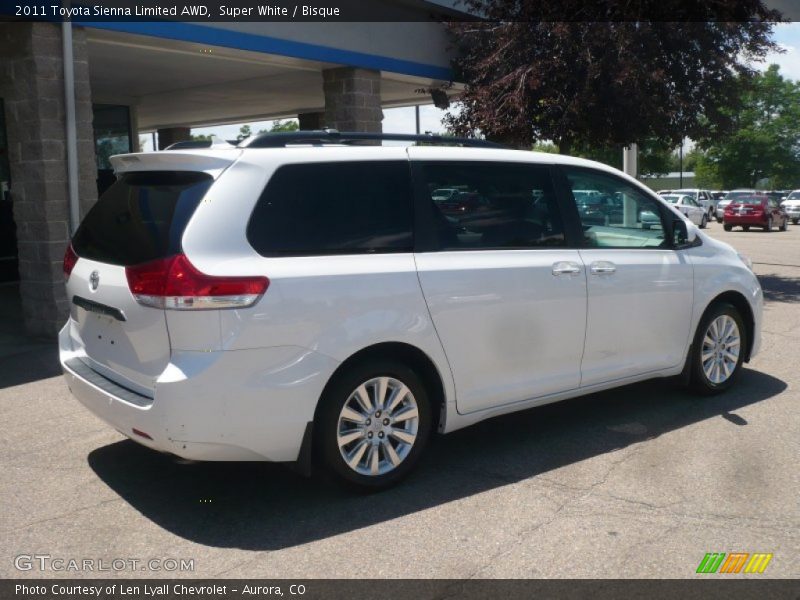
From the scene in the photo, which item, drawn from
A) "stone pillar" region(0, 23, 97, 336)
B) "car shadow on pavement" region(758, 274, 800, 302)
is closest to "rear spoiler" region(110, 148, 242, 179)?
"stone pillar" region(0, 23, 97, 336)

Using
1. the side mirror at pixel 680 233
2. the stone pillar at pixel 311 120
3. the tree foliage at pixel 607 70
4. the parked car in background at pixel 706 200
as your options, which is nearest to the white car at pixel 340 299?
the side mirror at pixel 680 233

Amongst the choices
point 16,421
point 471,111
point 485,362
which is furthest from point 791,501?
point 471,111

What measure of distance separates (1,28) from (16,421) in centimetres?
463

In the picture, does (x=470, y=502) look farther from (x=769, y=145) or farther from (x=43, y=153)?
(x=769, y=145)

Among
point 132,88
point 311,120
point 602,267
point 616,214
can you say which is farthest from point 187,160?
point 311,120

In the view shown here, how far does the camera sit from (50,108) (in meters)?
8.65

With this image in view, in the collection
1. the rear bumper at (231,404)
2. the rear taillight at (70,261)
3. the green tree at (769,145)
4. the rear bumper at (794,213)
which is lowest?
the rear bumper at (231,404)

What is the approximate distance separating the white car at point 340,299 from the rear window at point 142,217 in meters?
0.01

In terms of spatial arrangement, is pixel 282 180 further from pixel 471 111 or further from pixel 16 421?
pixel 471 111

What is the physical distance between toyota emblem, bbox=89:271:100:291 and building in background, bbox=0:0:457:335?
15.6 ft

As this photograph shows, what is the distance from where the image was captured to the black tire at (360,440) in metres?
4.30

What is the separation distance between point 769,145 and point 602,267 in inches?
2337

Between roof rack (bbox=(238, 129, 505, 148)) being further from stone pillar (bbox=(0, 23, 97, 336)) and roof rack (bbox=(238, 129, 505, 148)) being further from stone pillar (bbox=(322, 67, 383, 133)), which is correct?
stone pillar (bbox=(322, 67, 383, 133))

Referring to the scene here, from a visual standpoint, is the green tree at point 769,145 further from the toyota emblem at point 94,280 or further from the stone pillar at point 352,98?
the toyota emblem at point 94,280
